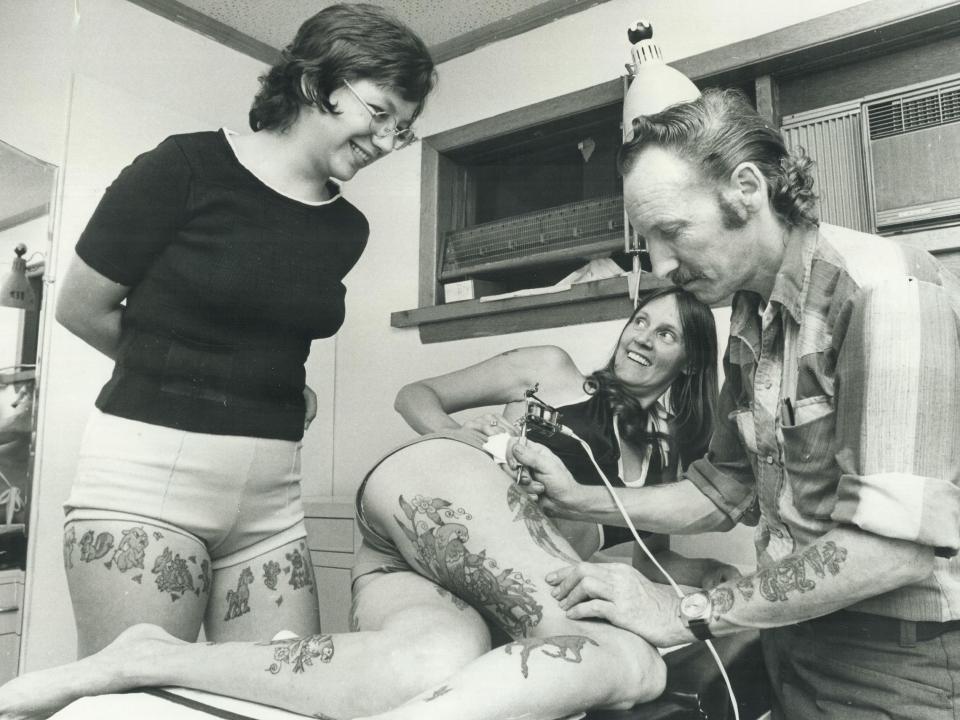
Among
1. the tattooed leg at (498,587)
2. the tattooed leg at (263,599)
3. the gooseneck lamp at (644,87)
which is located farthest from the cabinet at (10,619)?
the gooseneck lamp at (644,87)

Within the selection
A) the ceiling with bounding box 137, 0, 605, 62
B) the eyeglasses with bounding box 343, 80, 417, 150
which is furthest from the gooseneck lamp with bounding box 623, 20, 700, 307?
the eyeglasses with bounding box 343, 80, 417, 150

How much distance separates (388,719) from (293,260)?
0.60m

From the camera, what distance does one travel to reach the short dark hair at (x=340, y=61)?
0.91 m

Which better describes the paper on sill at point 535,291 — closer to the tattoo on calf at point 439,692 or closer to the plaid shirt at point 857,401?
the plaid shirt at point 857,401

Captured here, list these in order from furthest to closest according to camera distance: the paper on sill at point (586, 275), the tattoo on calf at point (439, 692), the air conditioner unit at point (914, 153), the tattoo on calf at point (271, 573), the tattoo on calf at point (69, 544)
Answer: the paper on sill at point (586, 275) → the air conditioner unit at point (914, 153) → the tattoo on calf at point (271, 573) → the tattoo on calf at point (69, 544) → the tattoo on calf at point (439, 692)

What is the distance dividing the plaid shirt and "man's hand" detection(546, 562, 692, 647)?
0.18 m

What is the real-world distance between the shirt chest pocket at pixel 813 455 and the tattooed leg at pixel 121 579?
2.29 ft

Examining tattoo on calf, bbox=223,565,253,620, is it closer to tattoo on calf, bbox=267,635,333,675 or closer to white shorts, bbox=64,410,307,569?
white shorts, bbox=64,410,307,569

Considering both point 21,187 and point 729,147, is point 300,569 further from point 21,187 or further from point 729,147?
point 729,147

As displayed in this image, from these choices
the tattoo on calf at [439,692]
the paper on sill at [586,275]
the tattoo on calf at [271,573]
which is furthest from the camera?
the paper on sill at [586,275]

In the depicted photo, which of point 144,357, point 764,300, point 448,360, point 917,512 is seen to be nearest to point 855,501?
point 917,512

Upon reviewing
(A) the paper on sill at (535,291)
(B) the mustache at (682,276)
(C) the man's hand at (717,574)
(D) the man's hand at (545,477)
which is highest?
(A) the paper on sill at (535,291)

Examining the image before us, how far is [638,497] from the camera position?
0.94 meters

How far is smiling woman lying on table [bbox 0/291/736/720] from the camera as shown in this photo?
56 centimetres
